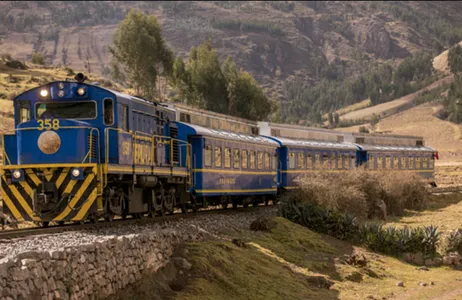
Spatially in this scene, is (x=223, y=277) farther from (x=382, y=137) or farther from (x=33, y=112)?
(x=382, y=137)

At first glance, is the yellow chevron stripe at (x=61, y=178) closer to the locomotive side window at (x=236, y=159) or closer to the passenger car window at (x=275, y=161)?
the locomotive side window at (x=236, y=159)

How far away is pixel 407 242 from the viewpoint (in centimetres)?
2683

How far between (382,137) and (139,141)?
1582 inches

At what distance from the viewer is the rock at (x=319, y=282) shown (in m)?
20.0

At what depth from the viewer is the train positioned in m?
18.0

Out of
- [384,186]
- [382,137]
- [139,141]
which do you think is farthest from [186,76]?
[139,141]

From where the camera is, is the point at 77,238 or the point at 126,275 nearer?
the point at 126,275

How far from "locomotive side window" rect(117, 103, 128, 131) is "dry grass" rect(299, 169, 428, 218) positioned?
14.0m

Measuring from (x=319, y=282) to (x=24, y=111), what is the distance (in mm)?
9343

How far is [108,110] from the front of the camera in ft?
63.1

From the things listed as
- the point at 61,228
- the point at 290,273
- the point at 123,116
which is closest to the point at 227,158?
the point at 290,273

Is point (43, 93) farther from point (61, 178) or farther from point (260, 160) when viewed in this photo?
point (260, 160)

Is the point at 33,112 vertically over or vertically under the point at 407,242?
over

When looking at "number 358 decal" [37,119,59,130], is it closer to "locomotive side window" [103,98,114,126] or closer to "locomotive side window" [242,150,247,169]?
"locomotive side window" [103,98,114,126]
